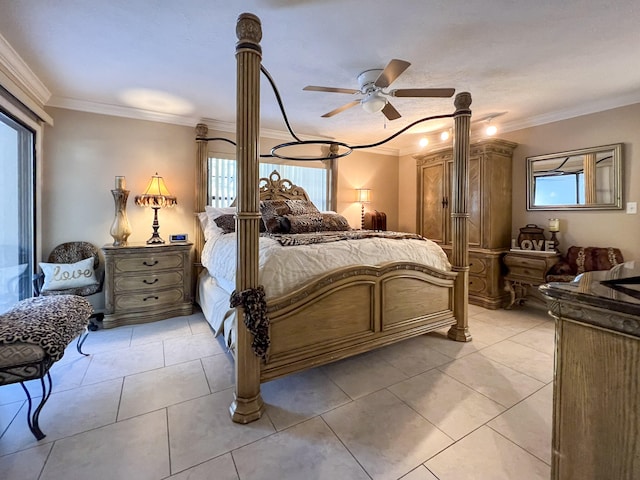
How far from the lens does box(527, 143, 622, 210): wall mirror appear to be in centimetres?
311

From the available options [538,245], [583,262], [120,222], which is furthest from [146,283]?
[583,262]

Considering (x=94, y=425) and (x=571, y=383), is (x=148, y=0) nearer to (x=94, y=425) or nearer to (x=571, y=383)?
(x=94, y=425)

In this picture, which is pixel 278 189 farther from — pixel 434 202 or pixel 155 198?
pixel 434 202

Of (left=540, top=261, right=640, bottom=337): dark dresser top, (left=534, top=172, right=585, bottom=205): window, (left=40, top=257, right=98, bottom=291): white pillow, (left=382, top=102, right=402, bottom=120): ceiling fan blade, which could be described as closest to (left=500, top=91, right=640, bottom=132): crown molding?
(left=534, top=172, right=585, bottom=205): window

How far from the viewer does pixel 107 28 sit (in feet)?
6.33

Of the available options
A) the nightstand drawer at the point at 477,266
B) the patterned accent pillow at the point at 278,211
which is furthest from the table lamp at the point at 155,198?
the nightstand drawer at the point at 477,266

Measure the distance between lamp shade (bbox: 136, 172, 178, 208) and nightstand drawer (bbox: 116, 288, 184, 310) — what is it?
3.35ft

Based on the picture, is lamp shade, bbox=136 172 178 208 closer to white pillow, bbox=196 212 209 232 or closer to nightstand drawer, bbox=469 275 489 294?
white pillow, bbox=196 212 209 232

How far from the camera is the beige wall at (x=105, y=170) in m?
3.08

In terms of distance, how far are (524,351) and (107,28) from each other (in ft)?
13.3

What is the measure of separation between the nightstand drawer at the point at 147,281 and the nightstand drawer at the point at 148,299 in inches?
2.6

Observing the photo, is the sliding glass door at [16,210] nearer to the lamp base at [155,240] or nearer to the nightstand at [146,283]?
the nightstand at [146,283]

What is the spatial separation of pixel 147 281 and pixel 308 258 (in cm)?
216

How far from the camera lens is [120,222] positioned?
315 centimetres
